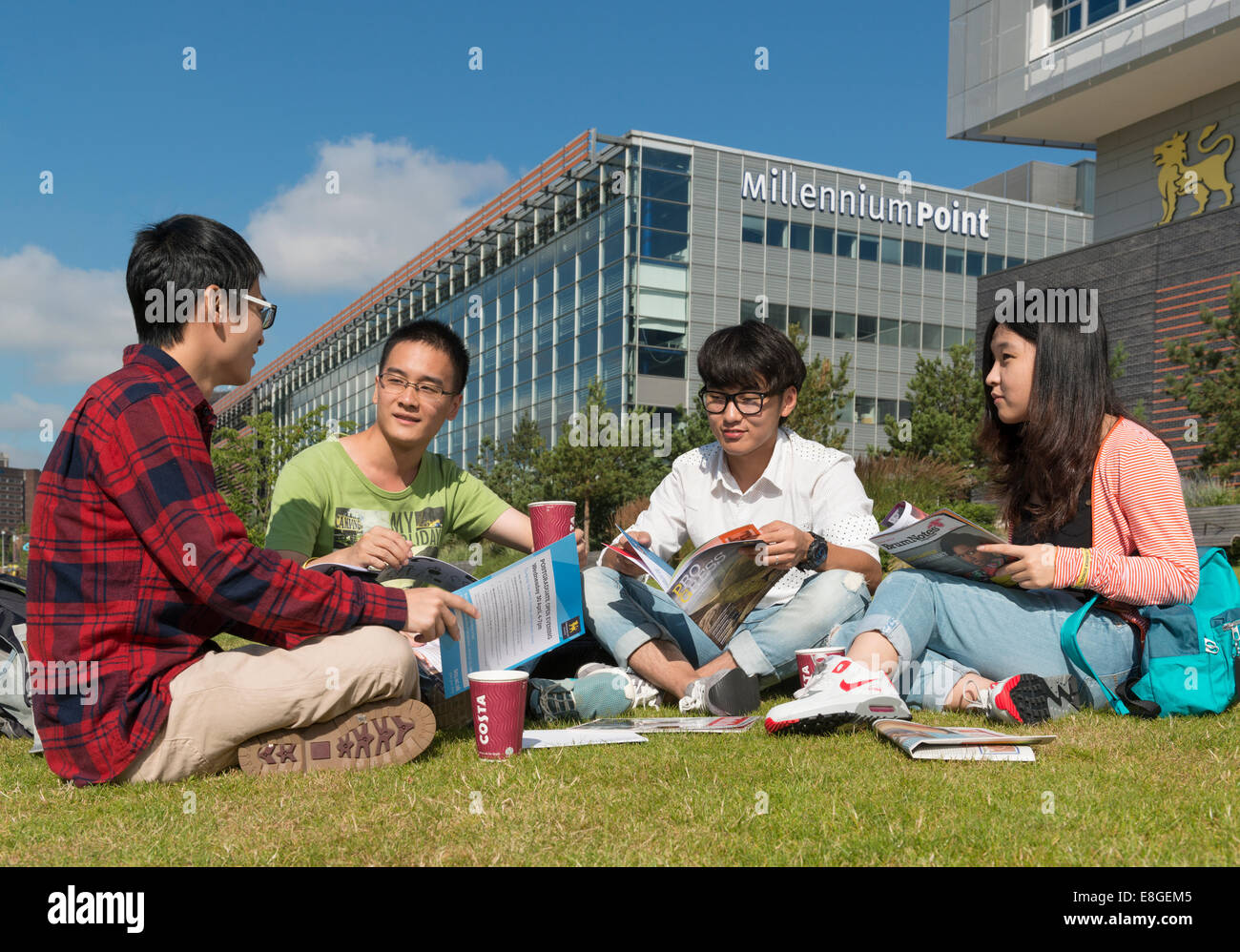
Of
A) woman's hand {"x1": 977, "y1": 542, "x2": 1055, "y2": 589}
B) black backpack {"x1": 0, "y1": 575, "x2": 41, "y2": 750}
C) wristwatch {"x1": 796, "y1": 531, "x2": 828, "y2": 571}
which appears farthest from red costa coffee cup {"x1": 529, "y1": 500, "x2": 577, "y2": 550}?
black backpack {"x1": 0, "y1": 575, "x2": 41, "y2": 750}

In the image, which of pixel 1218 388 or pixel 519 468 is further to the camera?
pixel 519 468

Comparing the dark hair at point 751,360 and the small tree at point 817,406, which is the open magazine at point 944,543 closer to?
the dark hair at point 751,360

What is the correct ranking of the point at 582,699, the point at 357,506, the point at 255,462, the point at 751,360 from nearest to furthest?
the point at 582,699 < the point at 357,506 < the point at 751,360 < the point at 255,462

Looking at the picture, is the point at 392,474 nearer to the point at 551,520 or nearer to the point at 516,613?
the point at 551,520

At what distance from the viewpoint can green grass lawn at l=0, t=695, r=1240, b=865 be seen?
200 cm

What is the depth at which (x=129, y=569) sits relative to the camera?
2520 mm

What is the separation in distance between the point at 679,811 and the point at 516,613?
2.86 ft

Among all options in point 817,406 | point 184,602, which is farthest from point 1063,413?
point 817,406

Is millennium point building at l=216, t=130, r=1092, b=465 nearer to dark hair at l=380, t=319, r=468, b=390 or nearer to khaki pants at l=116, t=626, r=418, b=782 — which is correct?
dark hair at l=380, t=319, r=468, b=390

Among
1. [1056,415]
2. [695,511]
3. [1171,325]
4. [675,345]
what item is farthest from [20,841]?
[675,345]

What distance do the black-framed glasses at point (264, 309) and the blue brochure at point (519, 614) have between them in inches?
41.0

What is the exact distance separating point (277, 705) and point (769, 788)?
138cm

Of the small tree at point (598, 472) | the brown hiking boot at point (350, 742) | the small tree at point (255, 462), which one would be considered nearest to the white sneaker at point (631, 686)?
the brown hiking boot at point (350, 742)
